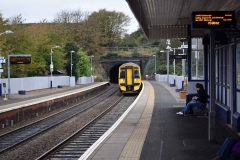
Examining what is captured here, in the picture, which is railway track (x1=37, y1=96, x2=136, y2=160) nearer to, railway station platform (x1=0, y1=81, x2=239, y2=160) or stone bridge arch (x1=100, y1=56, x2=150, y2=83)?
railway station platform (x1=0, y1=81, x2=239, y2=160)

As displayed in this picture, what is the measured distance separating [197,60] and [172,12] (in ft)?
15.6

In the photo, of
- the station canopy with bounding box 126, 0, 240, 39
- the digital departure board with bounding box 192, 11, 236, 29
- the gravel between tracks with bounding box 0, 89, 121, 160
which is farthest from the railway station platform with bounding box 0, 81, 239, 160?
the station canopy with bounding box 126, 0, 240, 39

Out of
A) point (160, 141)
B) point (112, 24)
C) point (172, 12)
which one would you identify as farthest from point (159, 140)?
point (112, 24)

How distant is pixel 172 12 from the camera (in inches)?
582

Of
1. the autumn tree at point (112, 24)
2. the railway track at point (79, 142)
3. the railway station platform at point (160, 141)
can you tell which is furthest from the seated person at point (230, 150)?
the autumn tree at point (112, 24)

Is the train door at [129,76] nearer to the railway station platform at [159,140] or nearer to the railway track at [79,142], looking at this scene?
the railway track at [79,142]

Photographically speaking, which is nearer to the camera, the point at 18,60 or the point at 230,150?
the point at 230,150

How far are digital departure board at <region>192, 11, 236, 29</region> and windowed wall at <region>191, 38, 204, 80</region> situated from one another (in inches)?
353

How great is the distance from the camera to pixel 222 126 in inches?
527

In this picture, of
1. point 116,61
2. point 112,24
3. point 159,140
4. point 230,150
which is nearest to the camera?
point 230,150

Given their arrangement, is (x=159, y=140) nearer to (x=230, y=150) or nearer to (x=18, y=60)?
(x=230, y=150)

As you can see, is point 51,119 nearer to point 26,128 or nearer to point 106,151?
point 26,128

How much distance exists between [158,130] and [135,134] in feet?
3.05

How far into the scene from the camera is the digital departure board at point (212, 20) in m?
9.83
